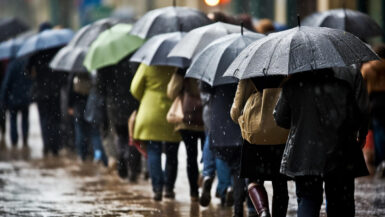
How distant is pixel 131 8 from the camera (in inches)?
1748

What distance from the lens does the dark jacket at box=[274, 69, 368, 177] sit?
7.60m

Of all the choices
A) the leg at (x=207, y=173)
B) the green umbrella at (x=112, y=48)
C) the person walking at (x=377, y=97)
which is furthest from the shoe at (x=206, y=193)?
the person walking at (x=377, y=97)

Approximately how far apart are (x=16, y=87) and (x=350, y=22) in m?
7.17

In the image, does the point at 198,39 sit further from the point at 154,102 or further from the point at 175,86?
the point at 154,102

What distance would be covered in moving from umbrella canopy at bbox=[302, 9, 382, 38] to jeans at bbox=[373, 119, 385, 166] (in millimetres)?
1334

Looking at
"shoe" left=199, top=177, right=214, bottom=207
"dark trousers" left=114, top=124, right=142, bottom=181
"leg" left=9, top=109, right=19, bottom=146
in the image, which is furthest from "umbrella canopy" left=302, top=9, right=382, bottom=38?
"leg" left=9, top=109, right=19, bottom=146

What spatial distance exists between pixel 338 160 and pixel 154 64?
4.06 meters

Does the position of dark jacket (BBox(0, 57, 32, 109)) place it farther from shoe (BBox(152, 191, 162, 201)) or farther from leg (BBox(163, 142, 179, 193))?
shoe (BBox(152, 191, 162, 201))

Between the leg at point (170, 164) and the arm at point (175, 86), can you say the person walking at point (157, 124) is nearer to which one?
the leg at point (170, 164)

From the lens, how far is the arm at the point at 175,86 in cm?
1130

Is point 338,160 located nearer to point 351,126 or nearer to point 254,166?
point 351,126

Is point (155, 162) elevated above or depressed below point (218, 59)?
below

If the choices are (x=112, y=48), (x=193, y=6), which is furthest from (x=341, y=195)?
(x=193, y=6)

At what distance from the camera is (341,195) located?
7.71 meters
